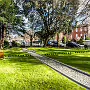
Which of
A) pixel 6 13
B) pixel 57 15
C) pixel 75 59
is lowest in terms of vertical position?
pixel 75 59

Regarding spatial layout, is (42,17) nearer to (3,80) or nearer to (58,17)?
(58,17)

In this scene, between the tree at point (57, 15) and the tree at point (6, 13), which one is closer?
the tree at point (6, 13)

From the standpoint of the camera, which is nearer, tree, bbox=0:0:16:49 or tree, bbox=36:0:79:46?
tree, bbox=0:0:16:49

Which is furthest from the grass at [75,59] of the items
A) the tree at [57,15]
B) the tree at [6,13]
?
the tree at [57,15]

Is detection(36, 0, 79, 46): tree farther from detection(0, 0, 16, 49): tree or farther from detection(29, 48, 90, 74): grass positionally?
detection(29, 48, 90, 74): grass

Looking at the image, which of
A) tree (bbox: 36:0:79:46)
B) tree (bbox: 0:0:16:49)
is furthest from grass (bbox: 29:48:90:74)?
tree (bbox: 36:0:79:46)


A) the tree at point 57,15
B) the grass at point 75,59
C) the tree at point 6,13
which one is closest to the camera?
the grass at point 75,59

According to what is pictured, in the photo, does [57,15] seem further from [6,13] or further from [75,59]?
[75,59]

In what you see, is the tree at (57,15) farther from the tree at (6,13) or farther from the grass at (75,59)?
the grass at (75,59)

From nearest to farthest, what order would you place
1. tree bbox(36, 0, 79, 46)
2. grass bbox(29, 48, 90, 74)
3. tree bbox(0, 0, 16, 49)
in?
1. grass bbox(29, 48, 90, 74)
2. tree bbox(0, 0, 16, 49)
3. tree bbox(36, 0, 79, 46)

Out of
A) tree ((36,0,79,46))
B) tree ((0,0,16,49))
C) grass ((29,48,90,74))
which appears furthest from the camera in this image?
tree ((36,0,79,46))

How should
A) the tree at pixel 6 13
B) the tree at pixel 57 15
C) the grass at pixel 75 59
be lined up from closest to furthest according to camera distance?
1. the grass at pixel 75 59
2. the tree at pixel 6 13
3. the tree at pixel 57 15

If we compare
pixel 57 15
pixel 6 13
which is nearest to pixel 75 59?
pixel 6 13

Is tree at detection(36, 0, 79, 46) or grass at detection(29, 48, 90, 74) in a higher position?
tree at detection(36, 0, 79, 46)
